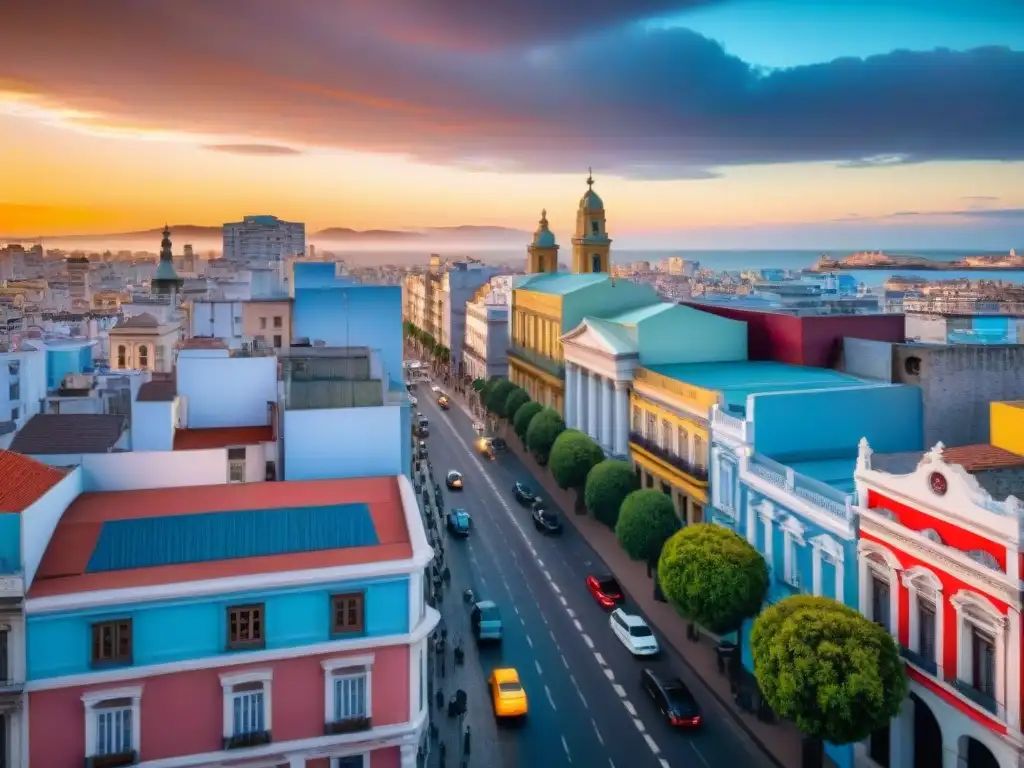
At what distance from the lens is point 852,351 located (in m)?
51.1

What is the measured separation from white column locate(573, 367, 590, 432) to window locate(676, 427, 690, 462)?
16.7 metres

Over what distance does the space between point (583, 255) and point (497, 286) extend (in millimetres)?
23171

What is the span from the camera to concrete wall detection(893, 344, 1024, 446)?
4162 centimetres

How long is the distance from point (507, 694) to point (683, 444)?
64.9 ft

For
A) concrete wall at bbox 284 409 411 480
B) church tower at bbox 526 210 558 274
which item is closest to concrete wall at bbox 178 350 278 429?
concrete wall at bbox 284 409 411 480

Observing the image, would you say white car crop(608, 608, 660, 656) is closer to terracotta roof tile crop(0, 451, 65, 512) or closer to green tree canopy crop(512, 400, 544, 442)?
terracotta roof tile crop(0, 451, 65, 512)

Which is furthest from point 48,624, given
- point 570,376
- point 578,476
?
point 570,376

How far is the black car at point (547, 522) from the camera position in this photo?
54.1 meters

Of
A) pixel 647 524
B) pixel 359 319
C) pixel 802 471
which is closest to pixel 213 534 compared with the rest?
pixel 647 524

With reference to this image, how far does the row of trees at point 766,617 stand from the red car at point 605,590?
1.86 m

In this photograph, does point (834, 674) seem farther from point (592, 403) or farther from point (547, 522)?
point (592, 403)

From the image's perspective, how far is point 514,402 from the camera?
79.4 metres

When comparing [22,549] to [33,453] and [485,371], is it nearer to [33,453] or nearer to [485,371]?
[33,453]

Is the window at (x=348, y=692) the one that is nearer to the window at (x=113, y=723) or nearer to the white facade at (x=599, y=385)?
the window at (x=113, y=723)
